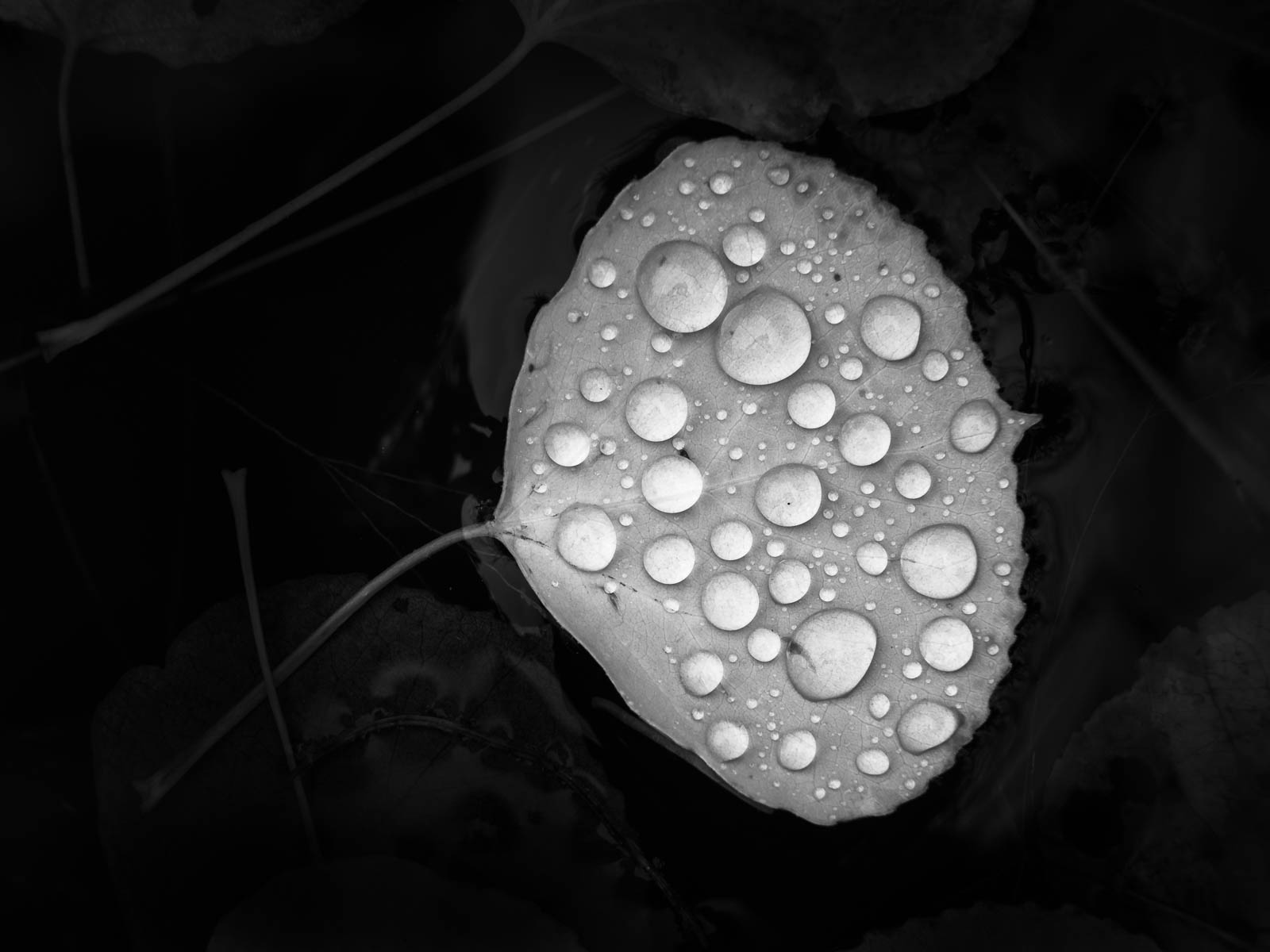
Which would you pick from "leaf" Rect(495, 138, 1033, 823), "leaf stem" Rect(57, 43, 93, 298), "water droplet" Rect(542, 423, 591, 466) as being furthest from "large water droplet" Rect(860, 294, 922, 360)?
"leaf stem" Rect(57, 43, 93, 298)

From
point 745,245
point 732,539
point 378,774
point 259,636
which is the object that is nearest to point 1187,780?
point 732,539

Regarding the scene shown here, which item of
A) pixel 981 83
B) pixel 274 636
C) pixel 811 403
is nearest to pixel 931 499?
pixel 811 403

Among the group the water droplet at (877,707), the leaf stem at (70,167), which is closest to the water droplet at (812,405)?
the water droplet at (877,707)

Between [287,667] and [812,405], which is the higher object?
[812,405]

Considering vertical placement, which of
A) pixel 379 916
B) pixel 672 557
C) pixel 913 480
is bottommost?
pixel 379 916

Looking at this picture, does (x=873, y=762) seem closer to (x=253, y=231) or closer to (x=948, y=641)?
(x=948, y=641)

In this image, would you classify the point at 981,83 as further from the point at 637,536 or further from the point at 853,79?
the point at 637,536
